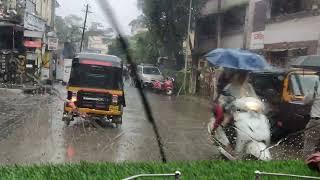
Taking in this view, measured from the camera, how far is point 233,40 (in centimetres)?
2452

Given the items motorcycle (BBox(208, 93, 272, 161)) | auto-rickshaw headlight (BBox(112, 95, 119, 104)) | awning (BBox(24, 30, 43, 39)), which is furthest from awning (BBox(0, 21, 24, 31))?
motorcycle (BBox(208, 93, 272, 161))

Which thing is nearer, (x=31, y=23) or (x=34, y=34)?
(x=31, y=23)

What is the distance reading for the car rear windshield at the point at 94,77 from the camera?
14297 mm

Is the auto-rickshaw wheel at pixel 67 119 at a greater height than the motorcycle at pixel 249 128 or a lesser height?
lesser

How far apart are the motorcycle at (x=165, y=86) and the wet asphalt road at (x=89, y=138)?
10640 mm

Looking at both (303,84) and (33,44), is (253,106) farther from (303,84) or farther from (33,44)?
(33,44)

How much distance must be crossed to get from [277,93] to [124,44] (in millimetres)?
9944

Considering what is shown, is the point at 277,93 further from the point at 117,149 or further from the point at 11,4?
the point at 11,4

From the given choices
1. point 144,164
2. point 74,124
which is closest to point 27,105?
point 74,124

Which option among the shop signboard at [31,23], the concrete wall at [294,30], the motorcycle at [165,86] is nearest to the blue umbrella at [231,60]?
the concrete wall at [294,30]

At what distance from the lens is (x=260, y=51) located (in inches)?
827

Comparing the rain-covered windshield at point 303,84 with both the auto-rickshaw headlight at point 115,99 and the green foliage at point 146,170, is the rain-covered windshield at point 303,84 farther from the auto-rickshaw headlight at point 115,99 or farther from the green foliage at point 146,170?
the green foliage at point 146,170

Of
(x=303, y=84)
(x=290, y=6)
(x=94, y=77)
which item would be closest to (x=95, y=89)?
(x=94, y=77)

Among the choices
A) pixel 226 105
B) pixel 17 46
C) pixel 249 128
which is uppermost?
pixel 17 46
